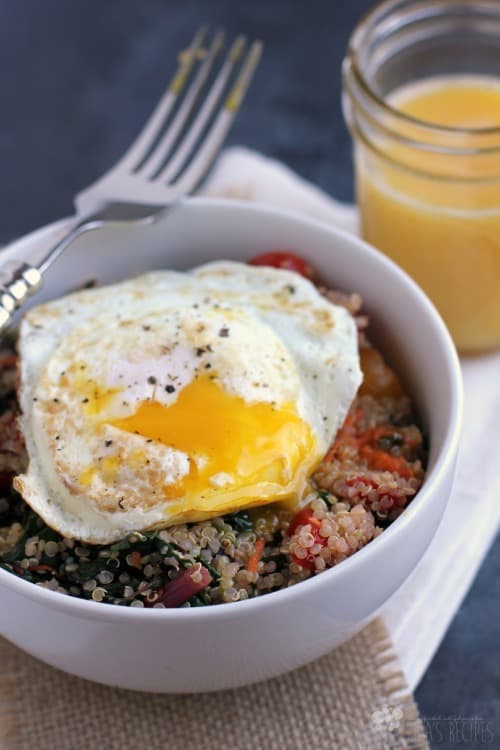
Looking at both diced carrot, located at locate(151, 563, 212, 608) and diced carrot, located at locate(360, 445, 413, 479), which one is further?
diced carrot, located at locate(360, 445, 413, 479)

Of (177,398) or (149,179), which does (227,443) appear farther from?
(149,179)

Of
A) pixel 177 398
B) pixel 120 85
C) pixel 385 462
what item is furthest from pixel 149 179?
pixel 120 85

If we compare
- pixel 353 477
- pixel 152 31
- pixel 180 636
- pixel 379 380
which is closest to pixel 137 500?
pixel 180 636

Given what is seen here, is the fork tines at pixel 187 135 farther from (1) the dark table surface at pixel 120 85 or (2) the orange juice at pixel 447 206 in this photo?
(1) the dark table surface at pixel 120 85

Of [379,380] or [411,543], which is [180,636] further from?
[379,380]

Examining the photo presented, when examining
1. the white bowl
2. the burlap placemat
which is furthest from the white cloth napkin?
the white bowl

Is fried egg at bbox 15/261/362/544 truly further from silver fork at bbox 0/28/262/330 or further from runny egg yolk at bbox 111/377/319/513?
silver fork at bbox 0/28/262/330
